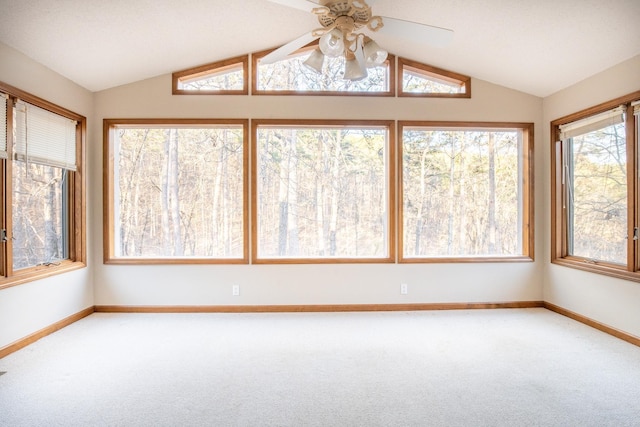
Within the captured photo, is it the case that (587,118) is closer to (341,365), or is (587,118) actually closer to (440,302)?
(440,302)

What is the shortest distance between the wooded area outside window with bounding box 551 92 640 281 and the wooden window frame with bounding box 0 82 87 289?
529 cm

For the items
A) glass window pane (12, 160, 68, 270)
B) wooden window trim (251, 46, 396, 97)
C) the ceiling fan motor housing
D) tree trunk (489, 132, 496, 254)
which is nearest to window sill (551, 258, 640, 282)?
tree trunk (489, 132, 496, 254)

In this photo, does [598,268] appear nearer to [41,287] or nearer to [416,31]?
[416,31]

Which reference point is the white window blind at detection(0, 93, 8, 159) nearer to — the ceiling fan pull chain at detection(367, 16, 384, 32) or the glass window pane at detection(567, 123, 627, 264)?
the ceiling fan pull chain at detection(367, 16, 384, 32)

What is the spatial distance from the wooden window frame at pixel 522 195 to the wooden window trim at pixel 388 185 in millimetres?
85

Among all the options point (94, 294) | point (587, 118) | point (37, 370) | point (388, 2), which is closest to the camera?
point (37, 370)

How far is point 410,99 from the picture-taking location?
13.3 ft

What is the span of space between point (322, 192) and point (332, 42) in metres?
2.18

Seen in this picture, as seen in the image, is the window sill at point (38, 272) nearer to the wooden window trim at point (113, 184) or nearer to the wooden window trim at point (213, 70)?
the wooden window trim at point (113, 184)

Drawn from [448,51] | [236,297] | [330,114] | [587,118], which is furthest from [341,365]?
[587,118]

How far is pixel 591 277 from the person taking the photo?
139 inches

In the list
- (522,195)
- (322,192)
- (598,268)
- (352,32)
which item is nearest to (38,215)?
(322,192)

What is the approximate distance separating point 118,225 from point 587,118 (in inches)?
206

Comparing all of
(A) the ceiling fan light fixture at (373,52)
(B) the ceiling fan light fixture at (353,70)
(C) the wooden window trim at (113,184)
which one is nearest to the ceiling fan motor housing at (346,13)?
(A) the ceiling fan light fixture at (373,52)
